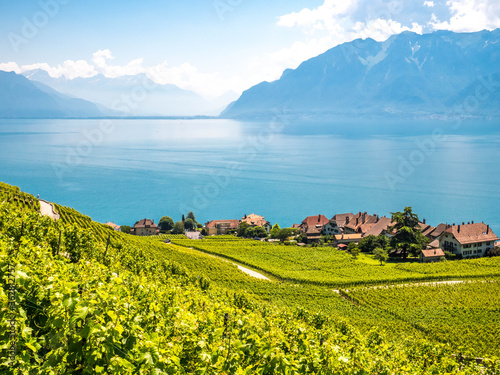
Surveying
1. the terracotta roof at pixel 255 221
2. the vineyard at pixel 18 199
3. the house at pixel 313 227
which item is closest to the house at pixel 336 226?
the house at pixel 313 227

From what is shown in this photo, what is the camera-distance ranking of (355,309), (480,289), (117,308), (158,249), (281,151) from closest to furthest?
(117,308) < (355,309) < (480,289) < (158,249) < (281,151)

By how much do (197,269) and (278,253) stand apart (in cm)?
1560

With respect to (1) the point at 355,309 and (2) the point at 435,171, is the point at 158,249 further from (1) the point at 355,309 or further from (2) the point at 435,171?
(2) the point at 435,171

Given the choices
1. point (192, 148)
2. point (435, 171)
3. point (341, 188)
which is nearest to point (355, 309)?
point (341, 188)

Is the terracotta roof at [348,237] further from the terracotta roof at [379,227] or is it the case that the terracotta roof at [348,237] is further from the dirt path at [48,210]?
the dirt path at [48,210]

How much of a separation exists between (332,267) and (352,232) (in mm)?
19928

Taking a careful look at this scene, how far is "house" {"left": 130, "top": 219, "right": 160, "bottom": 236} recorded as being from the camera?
6400 cm

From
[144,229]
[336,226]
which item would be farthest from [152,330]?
[144,229]

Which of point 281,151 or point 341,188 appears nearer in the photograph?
point 341,188

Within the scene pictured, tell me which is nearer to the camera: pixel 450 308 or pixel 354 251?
pixel 450 308

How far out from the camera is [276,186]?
9619 cm

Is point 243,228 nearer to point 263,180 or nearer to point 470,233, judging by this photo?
point 470,233

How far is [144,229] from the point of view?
64375 millimetres

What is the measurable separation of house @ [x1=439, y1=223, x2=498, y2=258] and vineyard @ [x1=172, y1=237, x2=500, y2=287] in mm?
4927
